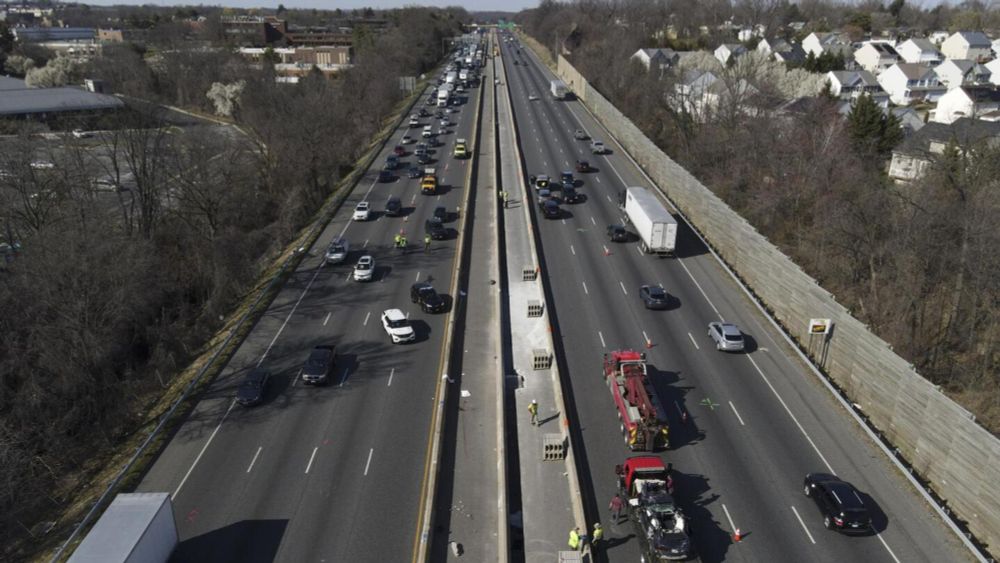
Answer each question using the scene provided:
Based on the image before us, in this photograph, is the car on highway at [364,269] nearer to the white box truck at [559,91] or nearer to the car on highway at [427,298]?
the car on highway at [427,298]

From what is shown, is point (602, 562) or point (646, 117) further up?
point (646, 117)

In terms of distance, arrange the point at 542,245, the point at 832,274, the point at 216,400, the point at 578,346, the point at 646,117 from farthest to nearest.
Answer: the point at 646,117, the point at 542,245, the point at 832,274, the point at 578,346, the point at 216,400

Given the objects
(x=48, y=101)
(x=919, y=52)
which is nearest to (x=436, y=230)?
(x=48, y=101)

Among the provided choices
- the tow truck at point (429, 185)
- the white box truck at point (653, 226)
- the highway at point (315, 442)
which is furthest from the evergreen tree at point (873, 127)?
Result: the highway at point (315, 442)

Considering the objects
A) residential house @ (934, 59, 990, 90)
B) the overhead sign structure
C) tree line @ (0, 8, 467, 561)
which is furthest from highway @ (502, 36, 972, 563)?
residential house @ (934, 59, 990, 90)

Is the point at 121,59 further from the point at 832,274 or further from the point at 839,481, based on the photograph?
the point at 839,481

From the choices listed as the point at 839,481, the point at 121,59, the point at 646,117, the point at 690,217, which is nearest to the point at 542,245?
the point at 690,217
